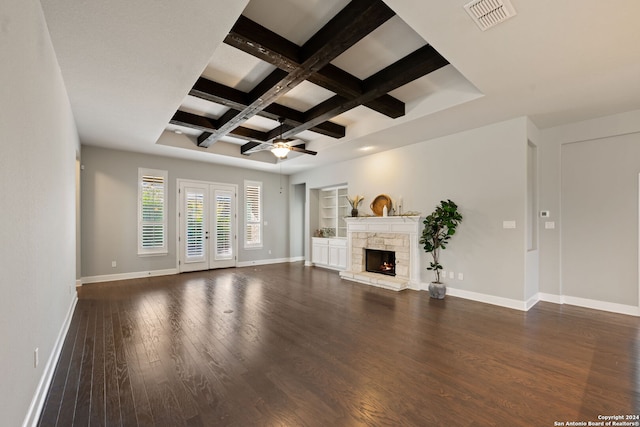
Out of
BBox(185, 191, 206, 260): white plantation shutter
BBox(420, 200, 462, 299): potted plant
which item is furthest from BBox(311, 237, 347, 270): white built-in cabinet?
BBox(185, 191, 206, 260): white plantation shutter

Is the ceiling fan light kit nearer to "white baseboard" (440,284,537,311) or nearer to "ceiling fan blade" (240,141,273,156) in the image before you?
"ceiling fan blade" (240,141,273,156)

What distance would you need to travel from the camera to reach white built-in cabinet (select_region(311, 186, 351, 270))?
7609 millimetres

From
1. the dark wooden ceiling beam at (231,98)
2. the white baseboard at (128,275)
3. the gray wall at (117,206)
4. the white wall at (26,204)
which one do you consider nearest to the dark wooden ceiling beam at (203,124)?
the dark wooden ceiling beam at (231,98)

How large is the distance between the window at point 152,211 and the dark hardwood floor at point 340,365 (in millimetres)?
2201

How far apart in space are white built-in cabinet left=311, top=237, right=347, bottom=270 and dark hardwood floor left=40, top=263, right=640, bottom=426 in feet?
9.83

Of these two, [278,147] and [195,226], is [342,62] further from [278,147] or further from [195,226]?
[195,226]

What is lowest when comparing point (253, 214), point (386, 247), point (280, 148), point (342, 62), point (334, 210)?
point (386, 247)

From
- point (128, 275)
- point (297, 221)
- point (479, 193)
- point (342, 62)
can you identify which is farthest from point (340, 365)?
point (297, 221)

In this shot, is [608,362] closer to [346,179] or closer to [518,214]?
[518,214]

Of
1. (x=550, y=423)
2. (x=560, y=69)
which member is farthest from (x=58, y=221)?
(x=560, y=69)

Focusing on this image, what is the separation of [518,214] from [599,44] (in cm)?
243

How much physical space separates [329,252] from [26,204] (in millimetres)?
6547

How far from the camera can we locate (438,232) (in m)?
5.12

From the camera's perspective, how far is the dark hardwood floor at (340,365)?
1.98 metres
